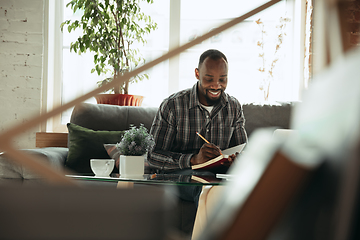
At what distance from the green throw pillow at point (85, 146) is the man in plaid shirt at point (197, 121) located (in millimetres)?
455

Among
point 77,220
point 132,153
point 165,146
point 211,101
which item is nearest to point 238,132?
point 211,101

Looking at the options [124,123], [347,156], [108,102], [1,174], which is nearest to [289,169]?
[347,156]

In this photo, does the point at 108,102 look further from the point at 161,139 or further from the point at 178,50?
the point at 178,50

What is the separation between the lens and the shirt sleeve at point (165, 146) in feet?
5.82

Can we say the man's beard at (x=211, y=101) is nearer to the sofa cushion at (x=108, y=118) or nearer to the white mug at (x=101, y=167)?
the sofa cushion at (x=108, y=118)

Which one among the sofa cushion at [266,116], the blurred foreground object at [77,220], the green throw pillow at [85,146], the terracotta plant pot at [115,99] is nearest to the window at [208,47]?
the terracotta plant pot at [115,99]

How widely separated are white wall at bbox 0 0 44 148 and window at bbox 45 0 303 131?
0.82 ft

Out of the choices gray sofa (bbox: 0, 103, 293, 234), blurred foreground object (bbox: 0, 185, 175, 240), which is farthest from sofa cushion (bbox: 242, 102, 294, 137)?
blurred foreground object (bbox: 0, 185, 175, 240)

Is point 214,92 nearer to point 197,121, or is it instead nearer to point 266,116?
point 197,121

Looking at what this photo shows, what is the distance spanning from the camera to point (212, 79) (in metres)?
1.97

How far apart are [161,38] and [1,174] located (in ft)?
7.32

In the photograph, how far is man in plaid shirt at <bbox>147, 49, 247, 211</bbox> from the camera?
1.83 m

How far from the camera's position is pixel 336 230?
0.18m

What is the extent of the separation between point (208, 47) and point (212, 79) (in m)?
1.63
